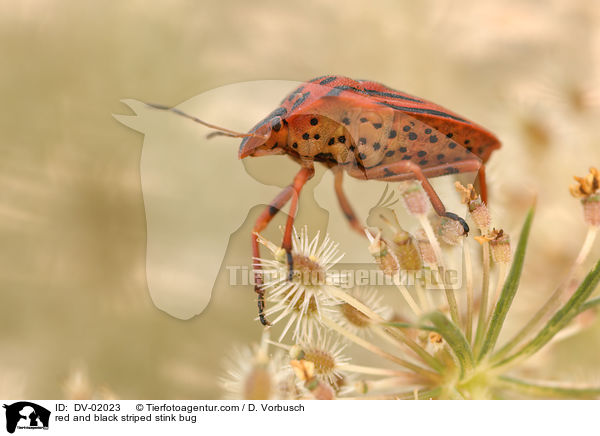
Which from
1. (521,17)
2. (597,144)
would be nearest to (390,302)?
(597,144)

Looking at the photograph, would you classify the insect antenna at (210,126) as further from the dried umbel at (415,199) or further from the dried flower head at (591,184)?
the dried flower head at (591,184)

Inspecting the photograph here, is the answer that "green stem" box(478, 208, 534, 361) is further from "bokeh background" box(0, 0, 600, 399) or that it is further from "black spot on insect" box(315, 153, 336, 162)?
"bokeh background" box(0, 0, 600, 399)

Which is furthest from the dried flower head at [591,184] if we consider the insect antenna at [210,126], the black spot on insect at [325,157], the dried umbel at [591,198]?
the insect antenna at [210,126]

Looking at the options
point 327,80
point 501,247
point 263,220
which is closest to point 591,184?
point 501,247

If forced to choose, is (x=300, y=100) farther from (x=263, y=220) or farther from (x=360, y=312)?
(x=360, y=312)

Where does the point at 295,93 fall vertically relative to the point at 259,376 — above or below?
above

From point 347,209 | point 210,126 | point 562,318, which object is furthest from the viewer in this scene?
point 347,209
